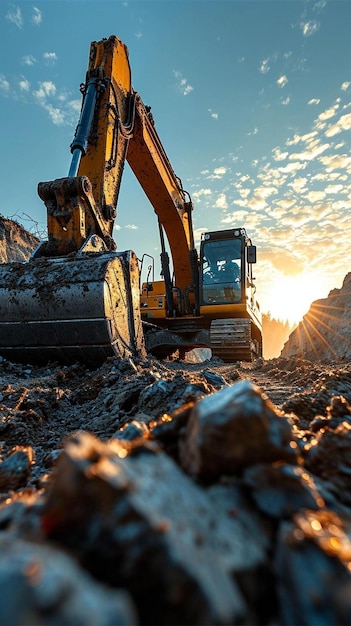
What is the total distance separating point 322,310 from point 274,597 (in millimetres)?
14540

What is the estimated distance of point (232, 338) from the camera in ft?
24.5

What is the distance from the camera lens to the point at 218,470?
0.75 m

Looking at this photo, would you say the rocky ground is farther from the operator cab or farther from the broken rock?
the operator cab

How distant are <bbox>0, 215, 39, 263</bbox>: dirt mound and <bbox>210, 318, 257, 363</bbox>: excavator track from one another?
25.2ft

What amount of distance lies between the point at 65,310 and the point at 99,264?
63 centimetres

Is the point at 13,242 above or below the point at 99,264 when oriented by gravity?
above

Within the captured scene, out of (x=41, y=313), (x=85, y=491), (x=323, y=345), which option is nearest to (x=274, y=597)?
(x=85, y=491)

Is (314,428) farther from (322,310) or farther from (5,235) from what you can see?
(322,310)

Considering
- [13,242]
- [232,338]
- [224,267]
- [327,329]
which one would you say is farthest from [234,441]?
[13,242]

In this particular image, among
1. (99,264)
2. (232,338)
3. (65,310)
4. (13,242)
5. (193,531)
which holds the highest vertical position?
(13,242)

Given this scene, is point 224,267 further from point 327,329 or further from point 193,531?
point 193,531

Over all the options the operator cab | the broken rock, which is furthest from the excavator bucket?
the operator cab

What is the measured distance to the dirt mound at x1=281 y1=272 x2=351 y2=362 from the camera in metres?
11.0

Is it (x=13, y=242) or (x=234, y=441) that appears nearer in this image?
(x=234, y=441)
